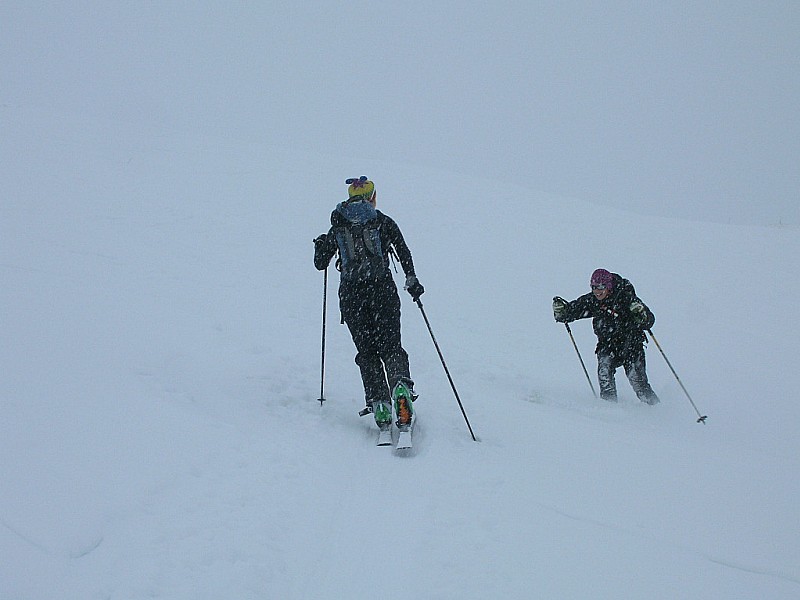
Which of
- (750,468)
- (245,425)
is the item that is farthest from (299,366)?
(750,468)

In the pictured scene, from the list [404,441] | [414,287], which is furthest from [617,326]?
[404,441]

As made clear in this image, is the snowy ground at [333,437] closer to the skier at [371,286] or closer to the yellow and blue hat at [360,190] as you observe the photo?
the skier at [371,286]

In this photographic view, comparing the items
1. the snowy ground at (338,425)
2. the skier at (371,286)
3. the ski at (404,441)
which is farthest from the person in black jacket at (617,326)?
the ski at (404,441)

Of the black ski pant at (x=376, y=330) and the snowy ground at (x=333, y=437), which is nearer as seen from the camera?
the snowy ground at (x=333, y=437)

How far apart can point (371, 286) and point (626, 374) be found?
4.23m

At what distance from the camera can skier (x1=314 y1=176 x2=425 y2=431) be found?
5824mm

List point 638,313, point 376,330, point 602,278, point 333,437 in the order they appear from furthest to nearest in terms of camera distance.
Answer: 1. point 602,278
2. point 638,313
3. point 376,330
4. point 333,437

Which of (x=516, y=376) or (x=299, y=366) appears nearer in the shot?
(x=299, y=366)

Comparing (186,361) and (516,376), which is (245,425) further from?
(516,376)

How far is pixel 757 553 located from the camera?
3.81m

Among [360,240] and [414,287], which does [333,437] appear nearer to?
[414,287]

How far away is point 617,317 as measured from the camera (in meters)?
8.06

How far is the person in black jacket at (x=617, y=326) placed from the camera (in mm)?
7918

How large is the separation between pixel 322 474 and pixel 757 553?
10.4 feet
